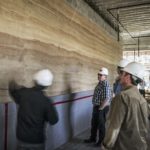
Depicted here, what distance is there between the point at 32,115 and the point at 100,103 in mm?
2302

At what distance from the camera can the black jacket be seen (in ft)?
7.91

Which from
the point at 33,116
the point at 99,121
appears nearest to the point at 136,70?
the point at 33,116

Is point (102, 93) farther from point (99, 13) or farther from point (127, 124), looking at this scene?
point (99, 13)

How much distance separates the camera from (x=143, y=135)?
1961 mm

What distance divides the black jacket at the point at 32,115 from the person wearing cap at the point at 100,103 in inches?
83.0

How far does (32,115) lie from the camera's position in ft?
7.89

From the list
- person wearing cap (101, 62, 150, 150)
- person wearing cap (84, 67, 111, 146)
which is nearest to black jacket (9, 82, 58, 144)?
person wearing cap (101, 62, 150, 150)

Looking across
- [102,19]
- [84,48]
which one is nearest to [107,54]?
[102,19]

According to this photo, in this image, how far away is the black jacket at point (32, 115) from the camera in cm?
241

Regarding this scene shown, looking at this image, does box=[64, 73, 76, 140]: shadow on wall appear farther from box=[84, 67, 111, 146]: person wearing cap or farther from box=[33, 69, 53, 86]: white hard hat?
box=[33, 69, 53, 86]: white hard hat

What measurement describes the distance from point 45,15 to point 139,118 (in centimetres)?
244

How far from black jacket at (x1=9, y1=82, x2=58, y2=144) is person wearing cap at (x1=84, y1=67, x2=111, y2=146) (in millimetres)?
2107

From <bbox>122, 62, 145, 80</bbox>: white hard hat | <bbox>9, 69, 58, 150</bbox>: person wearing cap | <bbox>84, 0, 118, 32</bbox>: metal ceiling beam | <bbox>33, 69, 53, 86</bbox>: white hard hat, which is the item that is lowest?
<bbox>9, 69, 58, 150</bbox>: person wearing cap

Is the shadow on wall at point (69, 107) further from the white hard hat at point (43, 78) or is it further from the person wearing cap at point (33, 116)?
the person wearing cap at point (33, 116)
